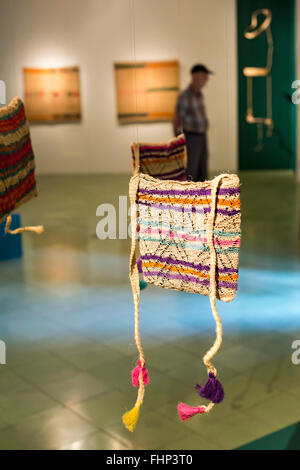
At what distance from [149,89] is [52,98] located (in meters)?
1.58

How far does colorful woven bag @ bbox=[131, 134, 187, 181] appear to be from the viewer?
257 cm

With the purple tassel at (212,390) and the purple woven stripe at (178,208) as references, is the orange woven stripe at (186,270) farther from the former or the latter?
the purple tassel at (212,390)

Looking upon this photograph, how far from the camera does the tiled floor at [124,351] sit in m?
2.72

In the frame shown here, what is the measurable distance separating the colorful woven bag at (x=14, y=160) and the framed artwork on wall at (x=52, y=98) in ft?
25.9

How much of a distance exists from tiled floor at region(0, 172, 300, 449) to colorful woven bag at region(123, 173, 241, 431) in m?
0.75

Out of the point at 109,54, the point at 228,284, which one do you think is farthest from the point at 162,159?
the point at 109,54

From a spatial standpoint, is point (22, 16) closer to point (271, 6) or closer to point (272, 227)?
point (271, 6)

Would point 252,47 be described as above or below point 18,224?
above

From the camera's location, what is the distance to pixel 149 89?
32.5ft

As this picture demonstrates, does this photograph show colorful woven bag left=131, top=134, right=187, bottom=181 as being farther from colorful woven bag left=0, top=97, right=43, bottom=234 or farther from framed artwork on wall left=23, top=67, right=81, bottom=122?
framed artwork on wall left=23, top=67, right=81, bottom=122

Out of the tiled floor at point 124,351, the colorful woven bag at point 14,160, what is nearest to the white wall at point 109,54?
the tiled floor at point 124,351

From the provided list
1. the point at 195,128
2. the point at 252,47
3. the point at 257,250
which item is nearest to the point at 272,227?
the point at 257,250

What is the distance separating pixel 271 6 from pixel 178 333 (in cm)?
748

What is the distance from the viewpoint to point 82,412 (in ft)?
9.42
